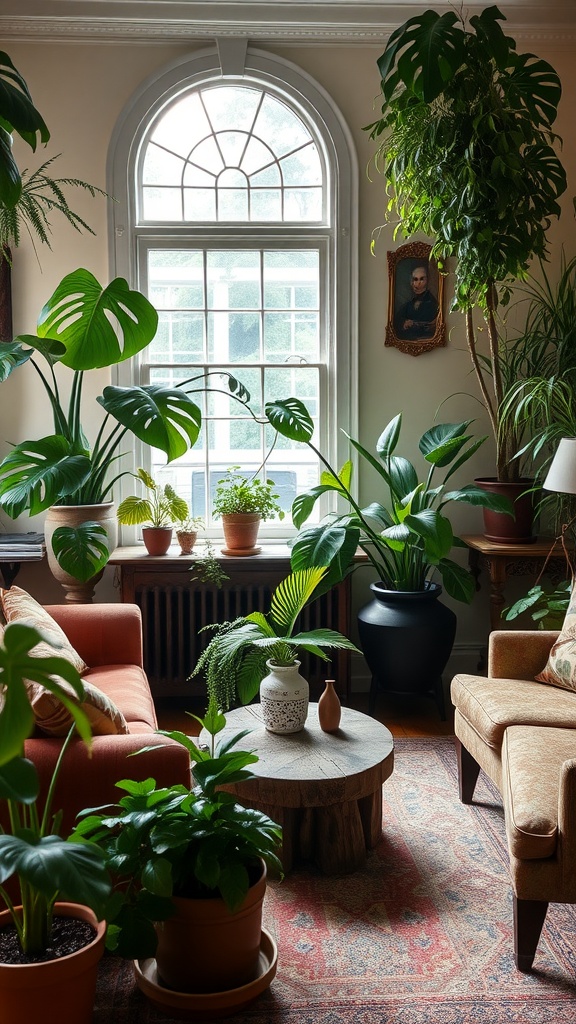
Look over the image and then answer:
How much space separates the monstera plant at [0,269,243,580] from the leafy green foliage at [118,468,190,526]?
20cm

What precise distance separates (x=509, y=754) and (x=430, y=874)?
0.49 m

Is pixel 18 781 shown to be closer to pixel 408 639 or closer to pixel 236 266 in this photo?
pixel 408 639

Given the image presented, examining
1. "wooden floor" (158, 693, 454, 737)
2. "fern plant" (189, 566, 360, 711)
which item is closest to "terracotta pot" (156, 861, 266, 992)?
"fern plant" (189, 566, 360, 711)

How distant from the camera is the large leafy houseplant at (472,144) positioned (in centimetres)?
387

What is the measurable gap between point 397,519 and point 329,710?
1293mm

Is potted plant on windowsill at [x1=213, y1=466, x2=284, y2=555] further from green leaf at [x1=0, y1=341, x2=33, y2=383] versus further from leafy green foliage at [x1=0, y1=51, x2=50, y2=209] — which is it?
leafy green foliage at [x1=0, y1=51, x2=50, y2=209]

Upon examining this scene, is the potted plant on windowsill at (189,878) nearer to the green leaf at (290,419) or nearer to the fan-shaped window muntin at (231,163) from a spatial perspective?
the green leaf at (290,419)

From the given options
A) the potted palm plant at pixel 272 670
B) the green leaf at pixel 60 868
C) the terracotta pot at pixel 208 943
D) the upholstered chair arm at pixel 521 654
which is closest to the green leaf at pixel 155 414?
the potted palm plant at pixel 272 670

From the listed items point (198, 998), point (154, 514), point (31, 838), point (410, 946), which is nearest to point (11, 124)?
point (31, 838)

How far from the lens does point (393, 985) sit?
7.58 feet

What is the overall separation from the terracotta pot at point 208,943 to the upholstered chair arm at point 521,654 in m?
1.47

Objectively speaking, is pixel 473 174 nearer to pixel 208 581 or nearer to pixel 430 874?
pixel 208 581

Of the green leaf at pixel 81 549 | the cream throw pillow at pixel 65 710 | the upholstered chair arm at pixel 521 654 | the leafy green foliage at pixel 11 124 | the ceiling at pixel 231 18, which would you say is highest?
the ceiling at pixel 231 18

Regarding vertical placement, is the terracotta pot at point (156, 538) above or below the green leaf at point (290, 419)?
below
